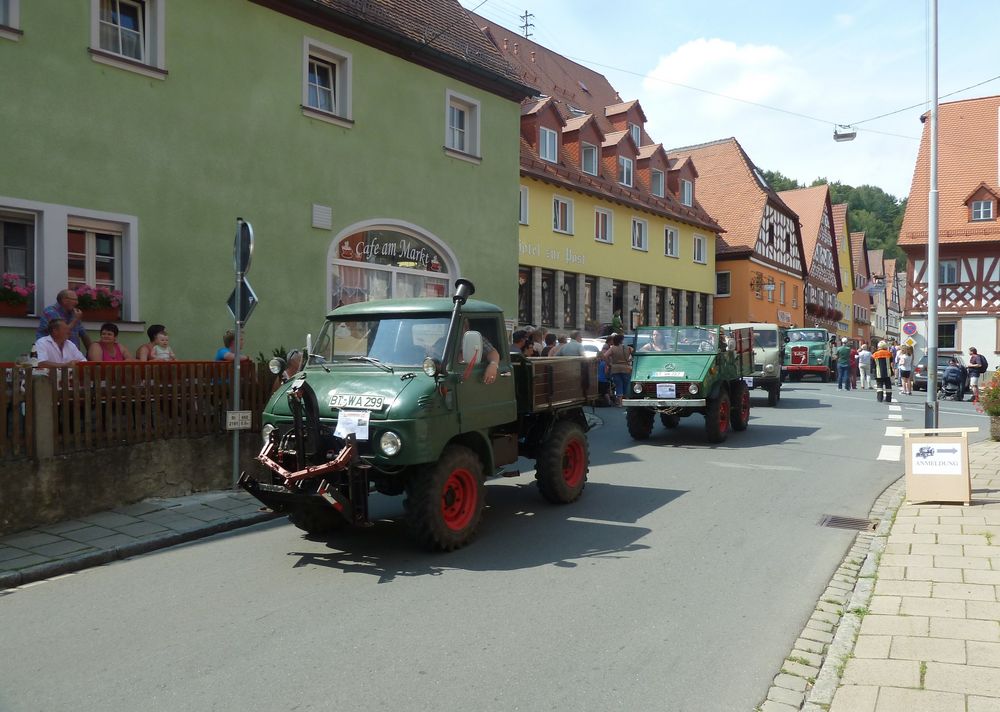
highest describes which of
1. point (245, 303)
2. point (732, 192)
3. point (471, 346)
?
point (732, 192)

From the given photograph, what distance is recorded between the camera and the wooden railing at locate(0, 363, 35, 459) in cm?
723

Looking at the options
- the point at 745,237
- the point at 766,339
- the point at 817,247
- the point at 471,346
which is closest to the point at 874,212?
the point at 817,247

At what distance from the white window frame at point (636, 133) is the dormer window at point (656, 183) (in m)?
1.46

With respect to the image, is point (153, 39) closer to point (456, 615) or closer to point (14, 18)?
point (14, 18)

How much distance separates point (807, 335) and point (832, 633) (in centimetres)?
3216

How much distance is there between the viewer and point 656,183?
36.0 m

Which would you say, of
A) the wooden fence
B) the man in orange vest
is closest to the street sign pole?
the wooden fence

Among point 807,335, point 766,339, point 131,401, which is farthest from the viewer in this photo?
point 807,335

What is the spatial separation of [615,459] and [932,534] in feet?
16.9

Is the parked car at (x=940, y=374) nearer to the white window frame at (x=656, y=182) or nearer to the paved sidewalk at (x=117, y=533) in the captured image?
the white window frame at (x=656, y=182)

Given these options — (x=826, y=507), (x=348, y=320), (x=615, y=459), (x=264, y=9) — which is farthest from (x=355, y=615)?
(x=264, y=9)

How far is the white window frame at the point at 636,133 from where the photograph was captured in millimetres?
35513

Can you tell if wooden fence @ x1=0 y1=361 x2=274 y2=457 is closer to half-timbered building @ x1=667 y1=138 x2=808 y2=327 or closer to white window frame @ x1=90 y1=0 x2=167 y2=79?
white window frame @ x1=90 y1=0 x2=167 y2=79

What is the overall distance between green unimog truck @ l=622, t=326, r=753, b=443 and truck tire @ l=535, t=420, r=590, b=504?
4.56 m
